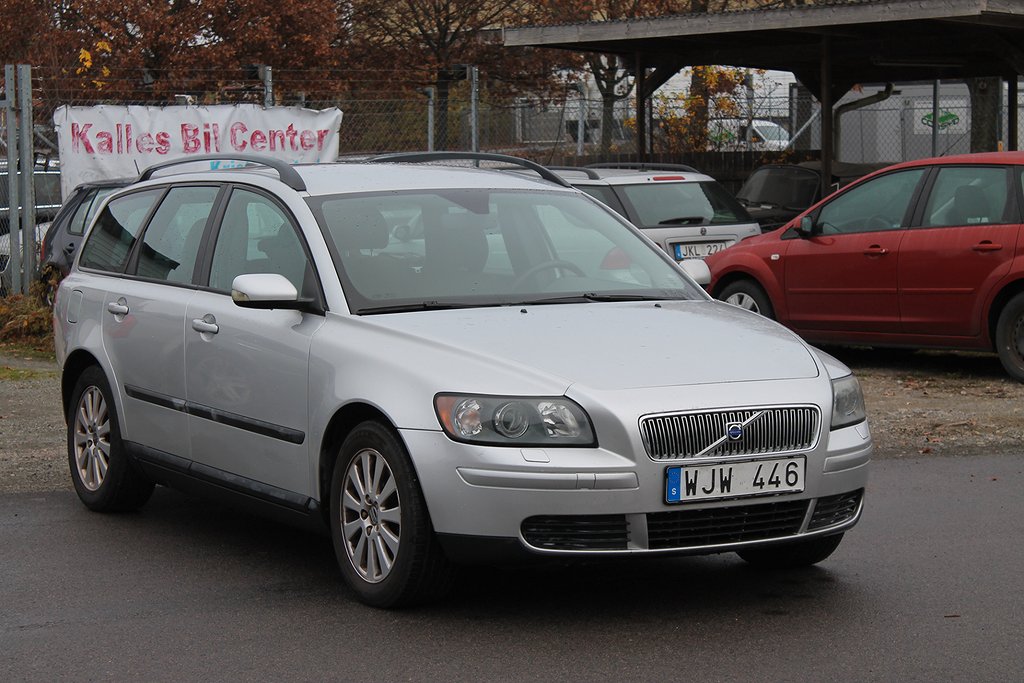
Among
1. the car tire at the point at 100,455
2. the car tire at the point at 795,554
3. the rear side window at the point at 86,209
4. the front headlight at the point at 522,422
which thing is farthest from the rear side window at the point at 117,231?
the rear side window at the point at 86,209

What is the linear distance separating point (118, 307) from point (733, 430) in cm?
324

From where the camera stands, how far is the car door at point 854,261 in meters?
11.8

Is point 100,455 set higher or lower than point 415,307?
lower

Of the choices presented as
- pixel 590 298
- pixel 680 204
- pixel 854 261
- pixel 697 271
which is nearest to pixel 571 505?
pixel 590 298

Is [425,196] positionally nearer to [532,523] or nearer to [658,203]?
[532,523]

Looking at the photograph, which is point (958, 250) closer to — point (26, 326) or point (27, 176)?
point (26, 326)

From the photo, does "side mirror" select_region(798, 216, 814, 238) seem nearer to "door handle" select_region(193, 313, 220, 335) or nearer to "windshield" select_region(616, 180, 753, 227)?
"windshield" select_region(616, 180, 753, 227)

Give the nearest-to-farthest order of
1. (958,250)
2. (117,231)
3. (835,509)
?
(835,509) → (117,231) → (958,250)

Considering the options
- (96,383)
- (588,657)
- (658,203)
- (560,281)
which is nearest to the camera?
(588,657)

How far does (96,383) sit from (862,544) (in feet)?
11.6

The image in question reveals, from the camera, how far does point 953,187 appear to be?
1143 cm

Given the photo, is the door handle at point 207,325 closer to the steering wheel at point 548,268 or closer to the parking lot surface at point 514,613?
the parking lot surface at point 514,613

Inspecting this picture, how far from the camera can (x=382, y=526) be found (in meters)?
5.34

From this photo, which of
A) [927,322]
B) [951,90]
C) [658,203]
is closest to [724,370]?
[927,322]
